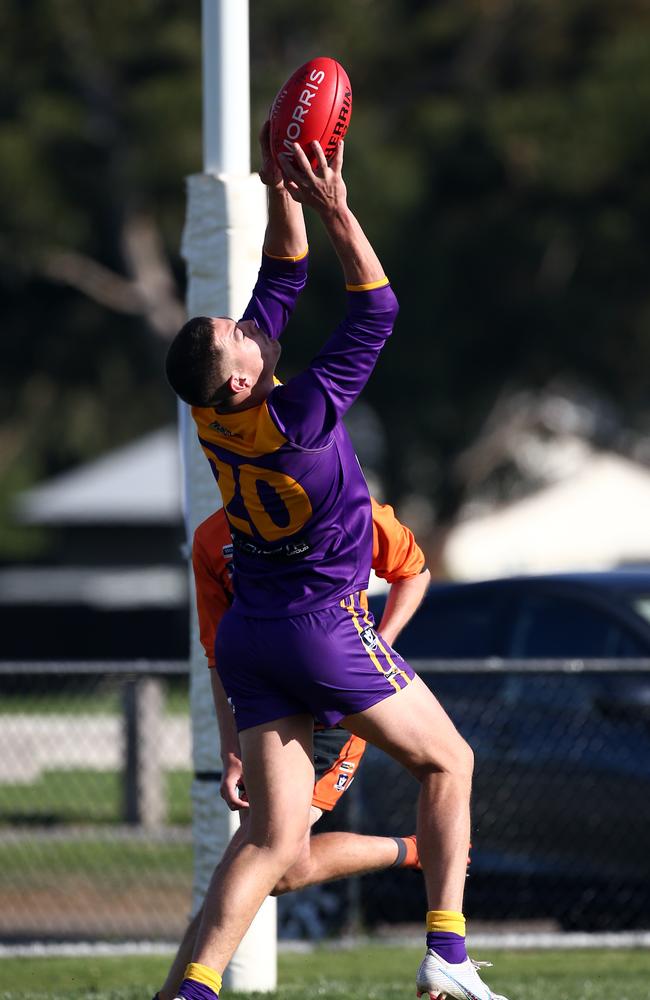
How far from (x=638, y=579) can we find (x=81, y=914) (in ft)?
11.8

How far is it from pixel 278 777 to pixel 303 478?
812 millimetres

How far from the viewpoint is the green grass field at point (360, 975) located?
582 centimetres

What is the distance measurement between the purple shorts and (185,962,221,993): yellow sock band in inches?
25.0

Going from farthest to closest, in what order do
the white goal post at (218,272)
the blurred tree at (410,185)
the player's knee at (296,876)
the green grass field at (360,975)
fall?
the blurred tree at (410,185), the white goal post at (218,272), the green grass field at (360,975), the player's knee at (296,876)

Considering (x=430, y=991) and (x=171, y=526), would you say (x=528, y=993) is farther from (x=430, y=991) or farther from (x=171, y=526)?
(x=171, y=526)

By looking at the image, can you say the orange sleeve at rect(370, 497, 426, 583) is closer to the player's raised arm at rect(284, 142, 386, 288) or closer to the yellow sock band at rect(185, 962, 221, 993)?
the player's raised arm at rect(284, 142, 386, 288)

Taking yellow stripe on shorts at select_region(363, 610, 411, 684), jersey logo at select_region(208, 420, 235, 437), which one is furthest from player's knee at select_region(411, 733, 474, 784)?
jersey logo at select_region(208, 420, 235, 437)

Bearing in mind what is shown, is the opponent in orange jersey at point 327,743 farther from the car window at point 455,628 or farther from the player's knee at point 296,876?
the car window at point 455,628

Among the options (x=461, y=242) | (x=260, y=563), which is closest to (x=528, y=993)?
(x=260, y=563)

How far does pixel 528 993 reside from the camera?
5.82 metres

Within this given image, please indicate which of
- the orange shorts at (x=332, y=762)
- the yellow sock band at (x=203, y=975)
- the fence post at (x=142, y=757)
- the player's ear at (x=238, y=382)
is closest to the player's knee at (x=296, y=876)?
the orange shorts at (x=332, y=762)

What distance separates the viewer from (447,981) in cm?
441

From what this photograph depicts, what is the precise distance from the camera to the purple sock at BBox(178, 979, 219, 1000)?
4.30 meters

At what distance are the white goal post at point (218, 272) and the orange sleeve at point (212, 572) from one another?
1.04 m
